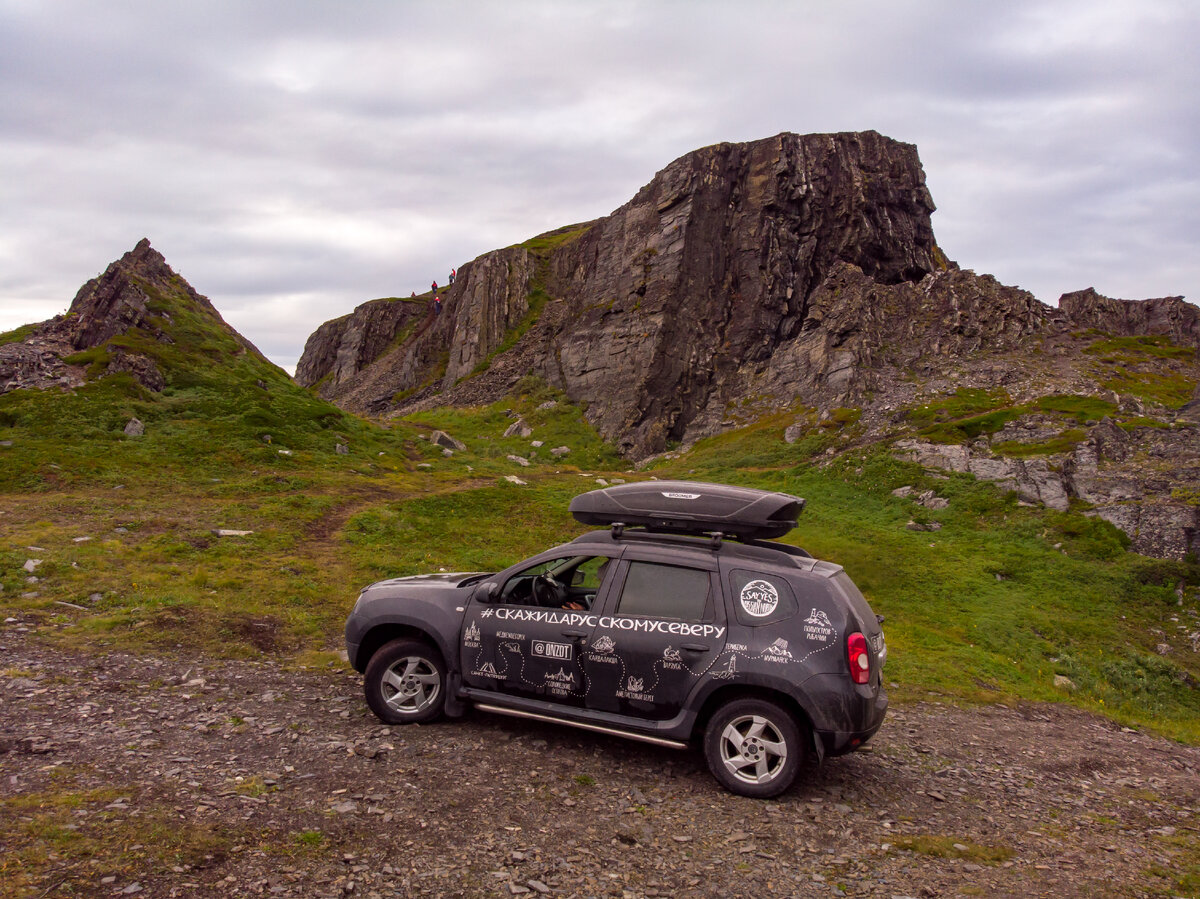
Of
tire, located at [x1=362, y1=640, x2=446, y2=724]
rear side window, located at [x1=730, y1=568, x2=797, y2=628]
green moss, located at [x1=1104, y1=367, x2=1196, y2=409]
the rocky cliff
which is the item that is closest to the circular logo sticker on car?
rear side window, located at [x1=730, y1=568, x2=797, y2=628]

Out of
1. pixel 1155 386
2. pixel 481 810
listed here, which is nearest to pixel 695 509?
pixel 481 810

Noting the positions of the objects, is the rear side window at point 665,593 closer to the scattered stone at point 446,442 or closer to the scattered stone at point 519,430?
the scattered stone at point 446,442

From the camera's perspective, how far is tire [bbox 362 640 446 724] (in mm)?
7824

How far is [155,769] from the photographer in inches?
244

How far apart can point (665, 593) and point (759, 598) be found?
3.11ft

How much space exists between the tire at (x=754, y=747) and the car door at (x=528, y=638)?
1433 millimetres

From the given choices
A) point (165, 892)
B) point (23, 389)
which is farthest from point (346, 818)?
point (23, 389)

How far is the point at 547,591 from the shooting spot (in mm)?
8102

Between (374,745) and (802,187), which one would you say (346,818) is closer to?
(374,745)

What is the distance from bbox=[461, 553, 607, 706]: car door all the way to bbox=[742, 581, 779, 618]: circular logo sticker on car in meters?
1.59

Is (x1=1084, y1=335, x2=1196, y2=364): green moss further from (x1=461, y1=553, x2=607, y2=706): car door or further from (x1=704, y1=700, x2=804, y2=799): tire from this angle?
(x1=461, y1=553, x2=607, y2=706): car door

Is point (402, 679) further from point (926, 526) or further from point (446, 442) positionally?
point (446, 442)

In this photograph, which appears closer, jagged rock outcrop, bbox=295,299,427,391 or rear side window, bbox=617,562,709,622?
rear side window, bbox=617,562,709,622

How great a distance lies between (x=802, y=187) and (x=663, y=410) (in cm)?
1855
